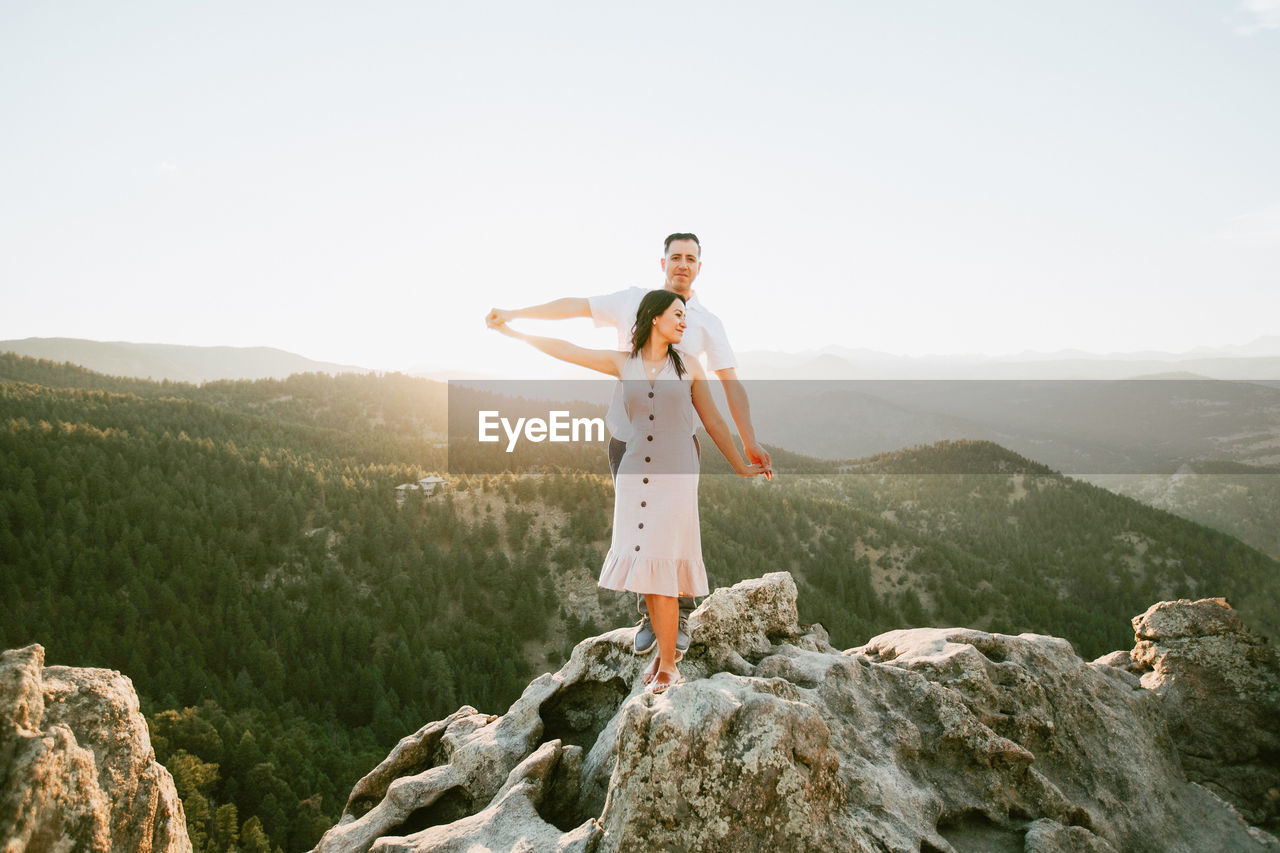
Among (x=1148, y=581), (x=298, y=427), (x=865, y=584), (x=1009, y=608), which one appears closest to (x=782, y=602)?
(x=865, y=584)

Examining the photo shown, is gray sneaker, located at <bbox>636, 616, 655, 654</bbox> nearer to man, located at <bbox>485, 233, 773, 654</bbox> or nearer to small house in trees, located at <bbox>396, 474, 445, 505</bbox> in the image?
man, located at <bbox>485, 233, 773, 654</bbox>

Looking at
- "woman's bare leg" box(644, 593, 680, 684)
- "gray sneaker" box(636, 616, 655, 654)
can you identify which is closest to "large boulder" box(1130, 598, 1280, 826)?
"gray sneaker" box(636, 616, 655, 654)

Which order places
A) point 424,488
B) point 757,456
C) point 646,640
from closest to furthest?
point 757,456
point 646,640
point 424,488

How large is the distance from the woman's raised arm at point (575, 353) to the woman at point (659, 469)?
0.19ft

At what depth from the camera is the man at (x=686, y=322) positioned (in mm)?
4848

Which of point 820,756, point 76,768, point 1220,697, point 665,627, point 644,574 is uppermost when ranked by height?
point 644,574

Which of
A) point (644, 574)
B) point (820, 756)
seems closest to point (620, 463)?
point (644, 574)

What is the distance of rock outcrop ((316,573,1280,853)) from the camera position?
369cm

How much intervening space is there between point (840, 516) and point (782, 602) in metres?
41.7

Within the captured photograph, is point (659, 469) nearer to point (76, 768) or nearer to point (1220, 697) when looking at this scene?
point (76, 768)

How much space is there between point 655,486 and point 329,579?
90.5 feet

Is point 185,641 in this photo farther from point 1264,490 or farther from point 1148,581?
point 1264,490

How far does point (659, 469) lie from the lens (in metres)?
4.61

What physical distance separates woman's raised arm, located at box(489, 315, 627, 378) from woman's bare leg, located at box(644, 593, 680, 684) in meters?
1.52
